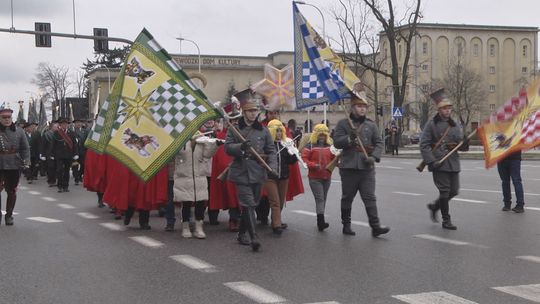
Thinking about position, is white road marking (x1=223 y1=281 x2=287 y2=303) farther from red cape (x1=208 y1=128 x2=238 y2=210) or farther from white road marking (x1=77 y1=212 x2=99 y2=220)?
white road marking (x1=77 y1=212 x2=99 y2=220)

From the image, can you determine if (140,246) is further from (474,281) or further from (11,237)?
(474,281)

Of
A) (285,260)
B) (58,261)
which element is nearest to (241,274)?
(285,260)

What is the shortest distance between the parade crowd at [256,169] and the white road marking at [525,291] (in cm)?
300

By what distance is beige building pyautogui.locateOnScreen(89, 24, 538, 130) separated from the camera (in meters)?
93.2

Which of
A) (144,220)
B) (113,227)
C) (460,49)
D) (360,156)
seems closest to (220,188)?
(144,220)

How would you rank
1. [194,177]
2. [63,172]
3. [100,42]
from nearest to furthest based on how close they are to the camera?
[194,177]
[63,172]
[100,42]

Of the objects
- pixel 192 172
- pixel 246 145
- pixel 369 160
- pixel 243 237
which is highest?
pixel 246 145

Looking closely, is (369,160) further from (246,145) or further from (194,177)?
(194,177)

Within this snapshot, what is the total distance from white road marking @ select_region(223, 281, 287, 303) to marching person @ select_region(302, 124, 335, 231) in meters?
3.76

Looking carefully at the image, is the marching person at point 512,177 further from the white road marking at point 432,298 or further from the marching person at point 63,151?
the marching person at point 63,151

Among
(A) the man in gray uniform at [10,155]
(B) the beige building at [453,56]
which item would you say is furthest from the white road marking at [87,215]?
(B) the beige building at [453,56]

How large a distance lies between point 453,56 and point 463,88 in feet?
41.3

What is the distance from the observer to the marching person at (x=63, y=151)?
18766 millimetres

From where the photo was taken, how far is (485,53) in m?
96.9
